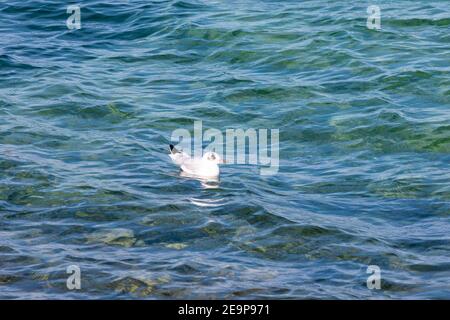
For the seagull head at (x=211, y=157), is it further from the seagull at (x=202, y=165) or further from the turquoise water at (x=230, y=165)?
the turquoise water at (x=230, y=165)

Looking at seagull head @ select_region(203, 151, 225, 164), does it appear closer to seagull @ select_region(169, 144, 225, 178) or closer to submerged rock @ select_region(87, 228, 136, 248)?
seagull @ select_region(169, 144, 225, 178)

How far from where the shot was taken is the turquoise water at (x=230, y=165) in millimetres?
9203

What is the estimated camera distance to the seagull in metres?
11.7

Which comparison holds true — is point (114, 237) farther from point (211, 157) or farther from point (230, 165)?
point (230, 165)

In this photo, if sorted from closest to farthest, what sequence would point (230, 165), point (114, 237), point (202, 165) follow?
point (114, 237) → point (202, 165) → point (230, 165)

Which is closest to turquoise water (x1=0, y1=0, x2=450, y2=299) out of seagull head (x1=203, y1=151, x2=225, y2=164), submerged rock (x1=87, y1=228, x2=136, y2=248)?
submerged rock (x1=87, y1=228, x2=136, y2=248)

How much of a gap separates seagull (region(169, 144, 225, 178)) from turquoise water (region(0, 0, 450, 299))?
136 mm

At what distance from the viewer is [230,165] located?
12.5 metres

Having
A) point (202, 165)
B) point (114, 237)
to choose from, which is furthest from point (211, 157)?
point (114, 237)

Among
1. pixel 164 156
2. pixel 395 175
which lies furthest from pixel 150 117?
pixel 395 175

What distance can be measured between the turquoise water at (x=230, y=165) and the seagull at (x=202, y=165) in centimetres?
14

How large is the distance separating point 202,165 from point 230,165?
0.93 m
